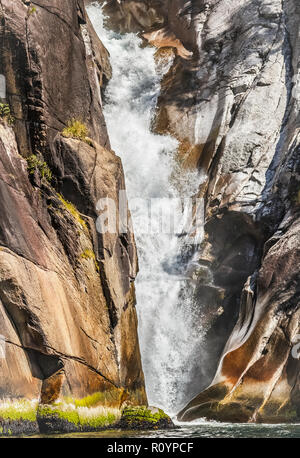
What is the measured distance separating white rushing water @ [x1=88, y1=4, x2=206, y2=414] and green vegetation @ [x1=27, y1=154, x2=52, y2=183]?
679 cm

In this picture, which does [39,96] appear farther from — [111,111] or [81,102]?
[111,111]

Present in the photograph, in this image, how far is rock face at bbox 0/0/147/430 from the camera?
39.4ft

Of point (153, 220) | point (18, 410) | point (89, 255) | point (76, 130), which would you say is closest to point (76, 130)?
point (76, 130)

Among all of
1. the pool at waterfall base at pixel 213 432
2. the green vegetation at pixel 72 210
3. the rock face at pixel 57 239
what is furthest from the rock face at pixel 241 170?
the green vegetation at pixel 72 210

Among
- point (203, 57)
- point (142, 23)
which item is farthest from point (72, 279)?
point (142, 23)

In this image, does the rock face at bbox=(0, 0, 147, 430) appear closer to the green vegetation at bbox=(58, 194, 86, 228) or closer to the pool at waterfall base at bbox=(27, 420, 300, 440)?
the green vegetation at bbox=(58, 194, 86, 228)

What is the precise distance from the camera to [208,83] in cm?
2441

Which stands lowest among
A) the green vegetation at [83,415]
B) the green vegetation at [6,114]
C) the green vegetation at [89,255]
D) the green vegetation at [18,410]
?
the green vegetation at [83,415]

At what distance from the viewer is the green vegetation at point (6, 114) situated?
1417 cm

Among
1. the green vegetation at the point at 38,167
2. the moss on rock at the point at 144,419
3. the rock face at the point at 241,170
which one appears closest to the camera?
the moss on rock at the point at 144,419

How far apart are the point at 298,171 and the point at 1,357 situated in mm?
11486

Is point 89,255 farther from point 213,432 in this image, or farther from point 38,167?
point 213,432

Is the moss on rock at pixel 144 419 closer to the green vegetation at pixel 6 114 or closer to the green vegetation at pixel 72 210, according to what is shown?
the green vegetation at pixel 72 210

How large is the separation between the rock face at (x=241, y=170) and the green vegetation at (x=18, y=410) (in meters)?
5.53
